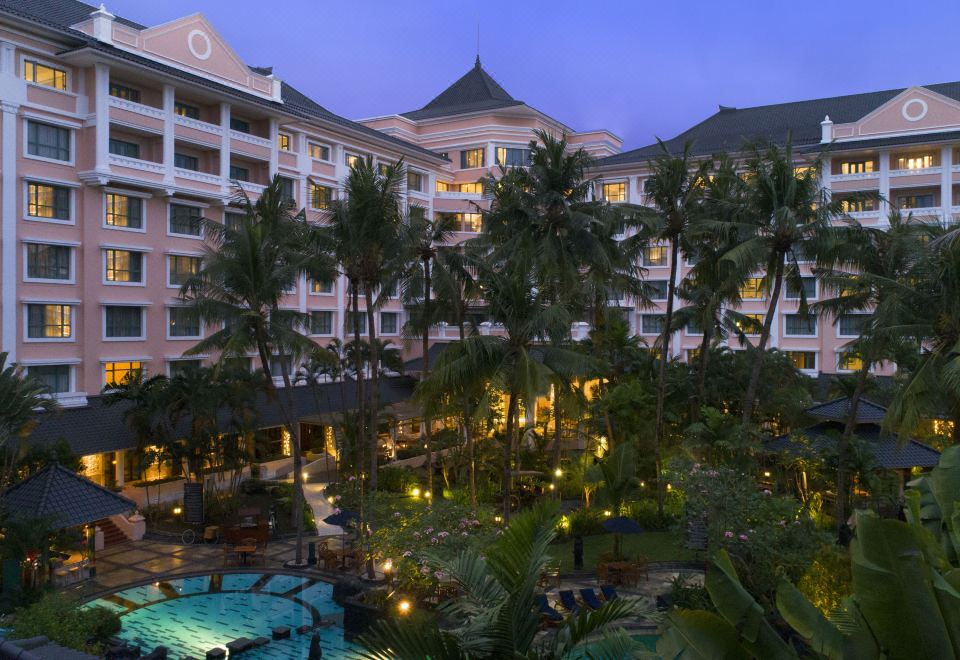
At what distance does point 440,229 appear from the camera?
29.1 metres

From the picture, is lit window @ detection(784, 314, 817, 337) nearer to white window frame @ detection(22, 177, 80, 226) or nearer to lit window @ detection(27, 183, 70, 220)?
white window frame @ detection(22, 177, 80, 226)

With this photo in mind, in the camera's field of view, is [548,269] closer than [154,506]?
Yes

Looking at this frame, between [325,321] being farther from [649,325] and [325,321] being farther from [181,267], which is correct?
[649,325]

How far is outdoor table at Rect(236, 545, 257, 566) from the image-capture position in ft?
77.9

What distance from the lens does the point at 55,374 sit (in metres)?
30.5

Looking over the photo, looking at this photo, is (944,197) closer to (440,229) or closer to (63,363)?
(440,229)

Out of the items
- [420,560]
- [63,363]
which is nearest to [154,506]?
[63,363]

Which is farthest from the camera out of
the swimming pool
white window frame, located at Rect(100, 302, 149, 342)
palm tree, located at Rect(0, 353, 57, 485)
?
white window frame, located at Rect(100, 302, 149, 342)

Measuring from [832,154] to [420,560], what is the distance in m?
39.4

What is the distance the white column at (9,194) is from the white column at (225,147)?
9.13m

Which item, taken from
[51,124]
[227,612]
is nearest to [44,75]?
[51,124]

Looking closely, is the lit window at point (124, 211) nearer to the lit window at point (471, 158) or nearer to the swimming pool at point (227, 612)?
the swimming pool at point (227, 612)

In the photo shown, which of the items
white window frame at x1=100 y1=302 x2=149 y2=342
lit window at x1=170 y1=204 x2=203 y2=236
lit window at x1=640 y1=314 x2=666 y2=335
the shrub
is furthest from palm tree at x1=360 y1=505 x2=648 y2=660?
lit window at x1=640 y1=314 x2=666 y2=335

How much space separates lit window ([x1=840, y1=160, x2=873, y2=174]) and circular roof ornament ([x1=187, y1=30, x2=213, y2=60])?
121ft
